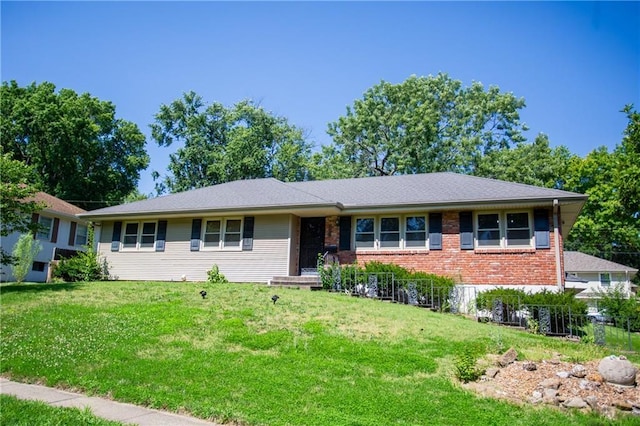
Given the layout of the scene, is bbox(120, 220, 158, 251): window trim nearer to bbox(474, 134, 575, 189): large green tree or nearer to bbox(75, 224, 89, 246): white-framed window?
bbox(75, 224, 89, 246): white-framed window

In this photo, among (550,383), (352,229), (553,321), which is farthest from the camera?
(352,229)

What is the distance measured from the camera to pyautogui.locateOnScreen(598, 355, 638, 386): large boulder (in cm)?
664

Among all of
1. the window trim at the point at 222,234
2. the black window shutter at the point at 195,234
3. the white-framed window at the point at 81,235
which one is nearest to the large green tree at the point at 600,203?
the window trim at the point at 222,234

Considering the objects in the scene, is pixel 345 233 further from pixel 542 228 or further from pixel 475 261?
pixel 542 228

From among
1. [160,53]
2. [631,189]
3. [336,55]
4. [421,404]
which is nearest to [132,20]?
[160,53]

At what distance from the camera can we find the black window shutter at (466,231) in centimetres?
1648

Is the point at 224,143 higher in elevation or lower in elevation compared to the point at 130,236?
higher

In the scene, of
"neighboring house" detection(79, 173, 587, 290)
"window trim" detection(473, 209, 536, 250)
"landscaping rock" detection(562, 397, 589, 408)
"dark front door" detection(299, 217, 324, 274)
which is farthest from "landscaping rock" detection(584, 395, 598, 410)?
"dark front door" detection(299, 217, 324, 274)

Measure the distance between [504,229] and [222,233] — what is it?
10.8 meters

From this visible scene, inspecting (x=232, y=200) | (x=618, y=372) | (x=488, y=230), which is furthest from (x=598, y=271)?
(x=618, y=372)

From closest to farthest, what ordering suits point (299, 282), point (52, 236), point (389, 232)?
point (299, 282)
point (389, 232)
point (52, 236)

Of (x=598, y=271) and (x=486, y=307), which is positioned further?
(x=598, y=271)

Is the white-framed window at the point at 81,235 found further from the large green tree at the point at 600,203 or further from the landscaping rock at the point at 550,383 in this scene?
the large green tree at the point at 600,203

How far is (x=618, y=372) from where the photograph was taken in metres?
6.71
